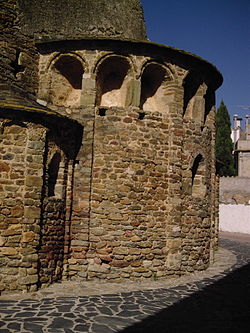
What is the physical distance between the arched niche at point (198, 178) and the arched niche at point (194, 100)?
46.6 inches

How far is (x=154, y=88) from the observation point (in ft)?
32.4

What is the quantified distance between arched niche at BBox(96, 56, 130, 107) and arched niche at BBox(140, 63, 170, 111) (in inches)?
23.6

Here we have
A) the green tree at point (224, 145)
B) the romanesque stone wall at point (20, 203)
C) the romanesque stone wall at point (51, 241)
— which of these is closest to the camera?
the romanesque stone wall at point (20, 203)

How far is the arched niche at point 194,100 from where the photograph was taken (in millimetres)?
10223

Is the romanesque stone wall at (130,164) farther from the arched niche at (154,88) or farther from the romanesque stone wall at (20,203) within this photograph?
the romanesque stone wall at (20,203)

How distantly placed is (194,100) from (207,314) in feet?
19.9

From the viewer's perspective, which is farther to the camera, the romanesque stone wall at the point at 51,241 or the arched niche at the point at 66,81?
the arched niche at the point at 66,81

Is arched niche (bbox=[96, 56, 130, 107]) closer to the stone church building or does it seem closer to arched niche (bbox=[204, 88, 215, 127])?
the stone church building

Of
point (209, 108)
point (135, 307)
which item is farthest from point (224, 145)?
point (135, 307)

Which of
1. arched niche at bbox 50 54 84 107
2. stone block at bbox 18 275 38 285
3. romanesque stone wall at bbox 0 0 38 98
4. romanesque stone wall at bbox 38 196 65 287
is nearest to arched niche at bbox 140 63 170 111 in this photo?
arched niche at bbox 50 54 84 107

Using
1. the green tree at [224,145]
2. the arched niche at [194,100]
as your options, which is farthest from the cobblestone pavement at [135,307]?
the green tree at [224,145]

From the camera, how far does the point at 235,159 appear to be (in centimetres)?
3931

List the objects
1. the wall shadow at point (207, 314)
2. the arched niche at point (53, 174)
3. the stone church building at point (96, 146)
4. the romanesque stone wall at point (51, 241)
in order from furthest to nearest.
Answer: the arched niche at point (53, 174)
the romanesque stone wall at point (51, 241)
the stone church building at point (96, 146)
the wall shadow at point (207, 314)

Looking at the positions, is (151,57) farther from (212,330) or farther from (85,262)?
(212,330)
